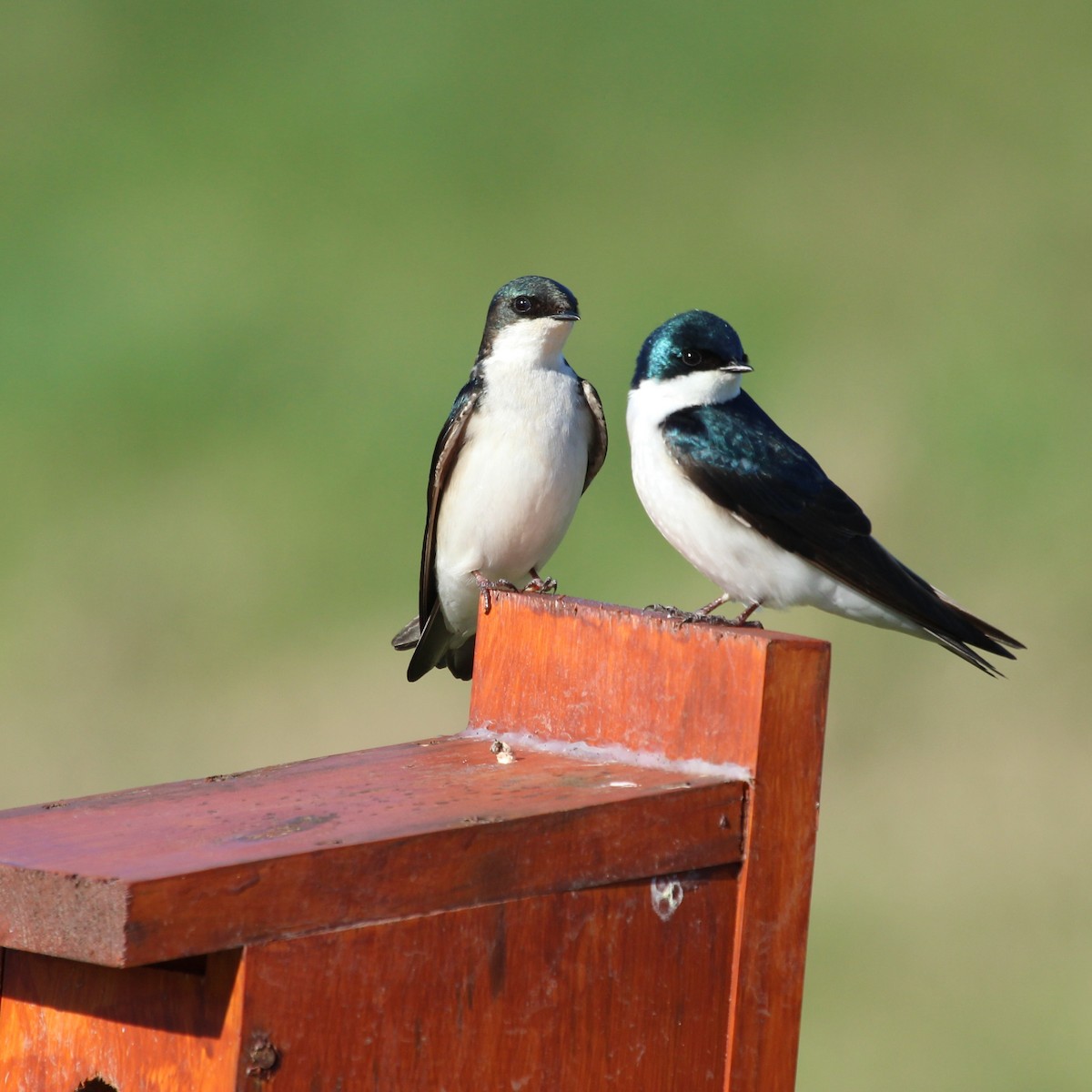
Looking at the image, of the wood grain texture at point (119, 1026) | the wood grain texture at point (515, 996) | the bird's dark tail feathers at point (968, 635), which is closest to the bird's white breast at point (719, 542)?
the bird's dark tail feathers at point (968, 635)

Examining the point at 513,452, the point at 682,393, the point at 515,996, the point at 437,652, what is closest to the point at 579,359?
the point at 437,652

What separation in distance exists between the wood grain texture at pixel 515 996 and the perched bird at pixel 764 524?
1214 millimetres

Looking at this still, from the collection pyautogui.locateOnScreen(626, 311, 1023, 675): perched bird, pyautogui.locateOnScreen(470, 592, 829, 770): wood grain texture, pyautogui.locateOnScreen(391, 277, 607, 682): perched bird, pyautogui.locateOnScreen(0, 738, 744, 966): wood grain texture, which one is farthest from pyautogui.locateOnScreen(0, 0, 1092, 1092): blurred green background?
pyautogui.locateOnScreen(0, 738, 744, 966): wood grain texture

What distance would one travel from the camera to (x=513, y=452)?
405 cm

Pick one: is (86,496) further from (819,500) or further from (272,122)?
(819,500)

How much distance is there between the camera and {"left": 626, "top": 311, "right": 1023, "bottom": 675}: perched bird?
3389 millimetres

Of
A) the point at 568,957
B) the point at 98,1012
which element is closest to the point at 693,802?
the point at 568,957

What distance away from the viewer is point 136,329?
9.52 m

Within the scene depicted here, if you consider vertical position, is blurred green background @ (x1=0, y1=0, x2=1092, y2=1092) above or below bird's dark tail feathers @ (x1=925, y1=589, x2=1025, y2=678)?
above

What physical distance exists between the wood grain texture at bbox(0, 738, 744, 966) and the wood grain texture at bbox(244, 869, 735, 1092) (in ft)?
0.10

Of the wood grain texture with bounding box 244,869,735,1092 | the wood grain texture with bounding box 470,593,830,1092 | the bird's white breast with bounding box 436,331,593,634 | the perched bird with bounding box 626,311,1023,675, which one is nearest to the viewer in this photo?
the wood grain texture with bounding box 244,869,735,1092

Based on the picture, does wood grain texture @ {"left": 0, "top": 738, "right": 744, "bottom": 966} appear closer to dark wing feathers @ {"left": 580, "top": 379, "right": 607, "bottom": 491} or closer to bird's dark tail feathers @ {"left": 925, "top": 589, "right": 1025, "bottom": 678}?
bird's dark tail feathers @ {"left": 925, "top": 589, "right": 1025, "bottom": 678}

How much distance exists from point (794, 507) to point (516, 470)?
0.77 metres

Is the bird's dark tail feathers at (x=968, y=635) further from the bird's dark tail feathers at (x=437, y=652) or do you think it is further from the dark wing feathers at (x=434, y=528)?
the bird's dark tail feathers at (x=437, y=652)
